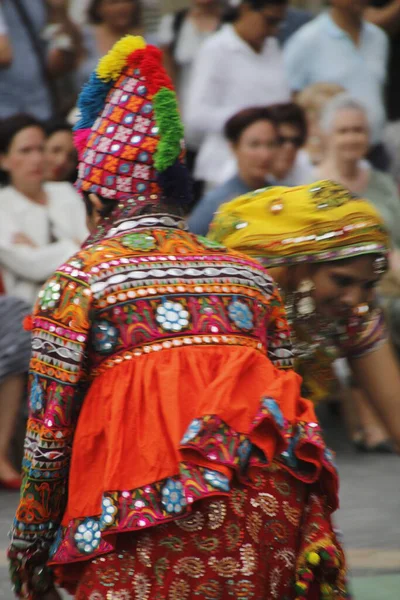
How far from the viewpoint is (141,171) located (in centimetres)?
284

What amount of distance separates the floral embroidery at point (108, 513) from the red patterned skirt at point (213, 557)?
0.07m

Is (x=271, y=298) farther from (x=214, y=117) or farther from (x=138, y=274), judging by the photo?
(x=214, y=117)

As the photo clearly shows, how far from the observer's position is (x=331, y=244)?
333 cm

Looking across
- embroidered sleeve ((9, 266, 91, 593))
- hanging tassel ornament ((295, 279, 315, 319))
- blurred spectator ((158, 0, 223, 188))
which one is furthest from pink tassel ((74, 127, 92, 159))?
blurred spectator ((158, 0, 223, 188))

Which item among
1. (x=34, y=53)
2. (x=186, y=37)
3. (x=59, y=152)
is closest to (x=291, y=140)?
(x=186, y=37)

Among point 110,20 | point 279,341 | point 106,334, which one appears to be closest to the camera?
point 106,334

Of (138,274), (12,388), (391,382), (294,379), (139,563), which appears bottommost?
(12,388)

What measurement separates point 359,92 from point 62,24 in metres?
2.18

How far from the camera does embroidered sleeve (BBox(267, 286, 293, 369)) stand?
2.97 metres

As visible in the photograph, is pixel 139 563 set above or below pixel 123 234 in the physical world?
below

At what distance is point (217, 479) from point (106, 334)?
0.40 m

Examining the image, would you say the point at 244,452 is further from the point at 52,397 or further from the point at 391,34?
the point at 391,34

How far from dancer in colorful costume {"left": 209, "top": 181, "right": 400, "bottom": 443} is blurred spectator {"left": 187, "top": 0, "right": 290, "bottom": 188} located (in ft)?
14.3

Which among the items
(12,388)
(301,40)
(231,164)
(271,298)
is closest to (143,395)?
(271,298)
